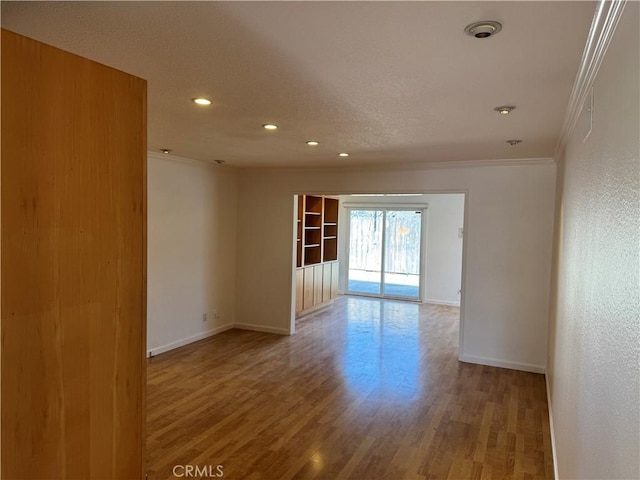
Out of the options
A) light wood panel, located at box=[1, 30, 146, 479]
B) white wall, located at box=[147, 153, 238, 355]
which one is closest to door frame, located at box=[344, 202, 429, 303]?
white wall, located at box=[147, 153, 238, 355]

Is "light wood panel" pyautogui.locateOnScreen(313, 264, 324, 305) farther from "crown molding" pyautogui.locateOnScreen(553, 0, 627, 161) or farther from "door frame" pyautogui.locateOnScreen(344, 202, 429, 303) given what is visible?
"crown molding" pyautogui.locateOnScreen(553, 0, 627, 161)

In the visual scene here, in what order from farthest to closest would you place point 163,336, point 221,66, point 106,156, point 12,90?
point 163,336 → point 221,66 → point 106,156 → point 12,90

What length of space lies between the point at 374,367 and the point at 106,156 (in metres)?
4.19

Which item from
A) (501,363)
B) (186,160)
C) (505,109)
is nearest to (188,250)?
(186,160)

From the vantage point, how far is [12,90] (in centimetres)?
115

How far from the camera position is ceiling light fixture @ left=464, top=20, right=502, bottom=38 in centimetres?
159

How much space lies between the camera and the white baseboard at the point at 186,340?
524 cm

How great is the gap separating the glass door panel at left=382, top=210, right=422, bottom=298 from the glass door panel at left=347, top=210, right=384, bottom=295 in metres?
0.17

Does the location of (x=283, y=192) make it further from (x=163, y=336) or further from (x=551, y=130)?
(x=551, y=130)

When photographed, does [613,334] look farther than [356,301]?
No

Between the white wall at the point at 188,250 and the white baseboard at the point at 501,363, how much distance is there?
11.0 feet

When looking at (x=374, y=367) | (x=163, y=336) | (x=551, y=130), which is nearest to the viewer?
(x=551, y=130)

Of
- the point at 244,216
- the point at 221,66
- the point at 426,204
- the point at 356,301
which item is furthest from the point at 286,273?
the point at 221,66

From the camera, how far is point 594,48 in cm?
168
